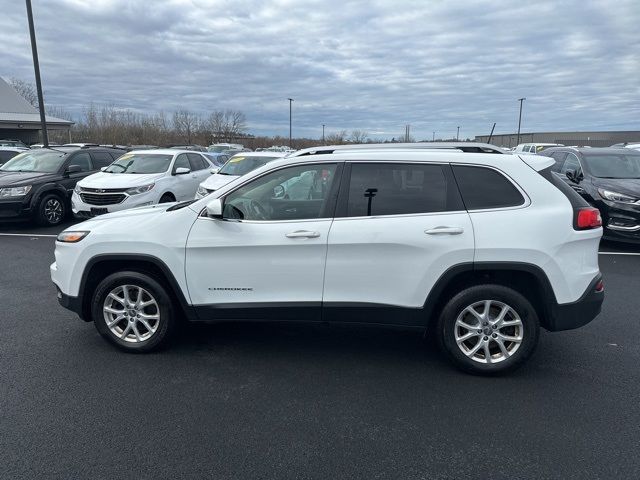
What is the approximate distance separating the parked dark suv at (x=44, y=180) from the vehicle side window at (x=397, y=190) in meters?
8.74

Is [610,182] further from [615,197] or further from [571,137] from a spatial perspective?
[571,137]

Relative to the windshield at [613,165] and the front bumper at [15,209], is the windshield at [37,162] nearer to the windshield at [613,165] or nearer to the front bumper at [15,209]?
the front bumper at [15,209]

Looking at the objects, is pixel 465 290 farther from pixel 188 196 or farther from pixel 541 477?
pixel 188 196

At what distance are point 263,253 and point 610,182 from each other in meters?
7.49

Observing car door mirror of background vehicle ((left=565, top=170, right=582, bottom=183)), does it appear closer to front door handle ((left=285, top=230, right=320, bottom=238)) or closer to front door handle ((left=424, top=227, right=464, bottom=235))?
front door handle ((left=424, top=227, right=464, bottom=235))

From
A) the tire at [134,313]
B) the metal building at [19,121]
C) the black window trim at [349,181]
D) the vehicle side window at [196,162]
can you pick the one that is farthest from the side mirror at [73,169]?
the metal building at [19,121]

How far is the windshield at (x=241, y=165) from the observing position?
1125 cm

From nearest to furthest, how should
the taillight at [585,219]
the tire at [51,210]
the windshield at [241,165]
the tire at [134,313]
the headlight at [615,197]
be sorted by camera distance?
1. the taillight at [585,219]
2. the tire at [134,313]
3. the headlight at [615,197]
4. the tire at [51,210]
5. the windshield at [241,165]

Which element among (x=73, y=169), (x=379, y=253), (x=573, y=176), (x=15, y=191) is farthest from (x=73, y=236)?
(x=573, y=176)

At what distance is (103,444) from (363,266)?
6.83 feet

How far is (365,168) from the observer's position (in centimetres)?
372

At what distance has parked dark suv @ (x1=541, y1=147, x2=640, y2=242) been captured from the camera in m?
7.89

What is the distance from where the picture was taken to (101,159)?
12.1m

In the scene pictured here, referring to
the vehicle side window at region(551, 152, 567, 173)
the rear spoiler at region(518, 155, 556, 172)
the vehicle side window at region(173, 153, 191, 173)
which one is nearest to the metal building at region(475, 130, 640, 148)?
the vehicle side window at region(551, 152, 567, 173)
